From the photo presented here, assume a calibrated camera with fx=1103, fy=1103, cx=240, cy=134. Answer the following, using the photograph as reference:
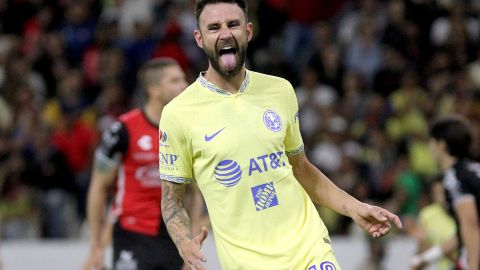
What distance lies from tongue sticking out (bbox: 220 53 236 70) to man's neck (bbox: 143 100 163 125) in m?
2.79

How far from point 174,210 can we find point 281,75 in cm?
968

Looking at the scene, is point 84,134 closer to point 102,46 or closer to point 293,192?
point 102,46

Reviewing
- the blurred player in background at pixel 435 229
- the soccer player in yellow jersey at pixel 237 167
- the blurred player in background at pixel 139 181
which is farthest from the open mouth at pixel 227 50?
the blurred player in background at pixel 435 229

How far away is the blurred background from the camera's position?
13289mm

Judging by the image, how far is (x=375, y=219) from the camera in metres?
5.52

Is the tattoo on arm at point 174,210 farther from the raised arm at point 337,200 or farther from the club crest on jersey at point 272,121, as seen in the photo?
the raised arm at point 337,200

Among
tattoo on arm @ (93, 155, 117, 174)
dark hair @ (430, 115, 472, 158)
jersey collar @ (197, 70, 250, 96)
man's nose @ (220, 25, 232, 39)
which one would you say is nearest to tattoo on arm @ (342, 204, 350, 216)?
jersey collar @ (197, 70, 250, 96)

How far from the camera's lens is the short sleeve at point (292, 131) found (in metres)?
5.66

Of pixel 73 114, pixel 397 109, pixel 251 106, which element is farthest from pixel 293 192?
pixel 73 114

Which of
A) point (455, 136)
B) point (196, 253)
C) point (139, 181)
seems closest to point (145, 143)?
point (139, 181)

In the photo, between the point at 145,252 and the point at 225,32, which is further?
the point at 145,252

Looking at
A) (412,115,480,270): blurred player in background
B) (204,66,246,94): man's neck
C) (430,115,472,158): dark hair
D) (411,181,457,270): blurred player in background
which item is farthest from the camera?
(411,181,457,270): blurred player in background

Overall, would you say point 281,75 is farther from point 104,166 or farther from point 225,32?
point 225,32

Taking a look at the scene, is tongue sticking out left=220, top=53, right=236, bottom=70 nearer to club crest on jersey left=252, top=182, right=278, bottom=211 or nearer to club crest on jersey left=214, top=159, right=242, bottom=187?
club crest on jersey left=214, top=159, right=242, bottom=187
